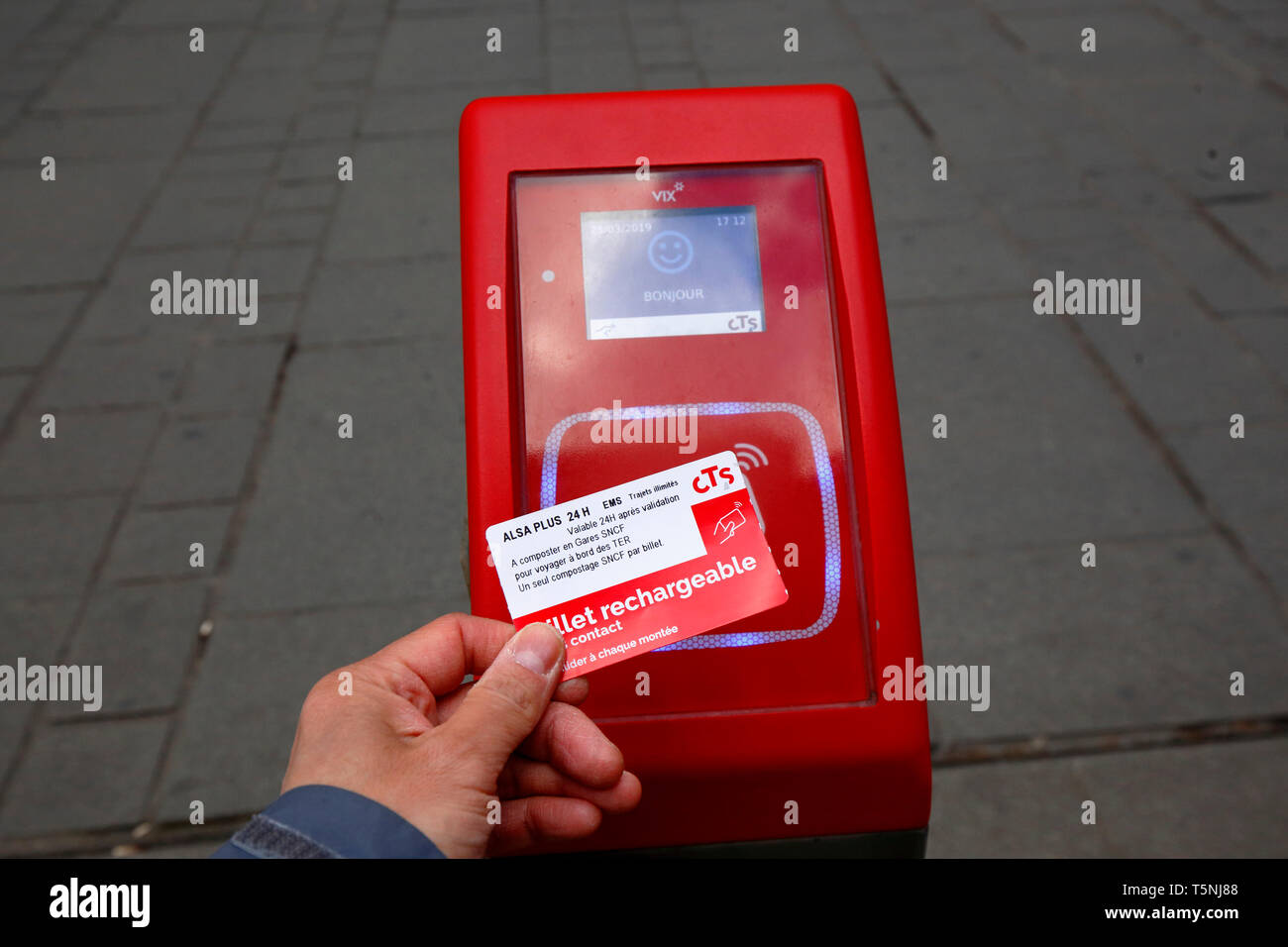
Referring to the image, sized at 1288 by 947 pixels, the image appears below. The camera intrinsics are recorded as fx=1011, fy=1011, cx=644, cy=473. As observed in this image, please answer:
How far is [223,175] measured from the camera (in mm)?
4320

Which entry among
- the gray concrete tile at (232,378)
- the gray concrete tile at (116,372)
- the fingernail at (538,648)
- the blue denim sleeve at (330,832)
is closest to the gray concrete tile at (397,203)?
the gray concrete tile at (232,378)

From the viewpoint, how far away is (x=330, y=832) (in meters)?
0.97

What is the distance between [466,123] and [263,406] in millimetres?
2196

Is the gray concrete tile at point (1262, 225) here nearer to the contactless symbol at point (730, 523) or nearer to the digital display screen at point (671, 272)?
the digital display screen at point (671, 272)

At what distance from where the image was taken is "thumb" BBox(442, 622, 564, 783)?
1038 millimetres

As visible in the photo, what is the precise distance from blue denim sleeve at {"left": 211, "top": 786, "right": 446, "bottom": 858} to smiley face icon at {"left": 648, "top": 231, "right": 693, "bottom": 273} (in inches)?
28.7

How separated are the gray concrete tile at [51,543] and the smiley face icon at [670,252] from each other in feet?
7.26

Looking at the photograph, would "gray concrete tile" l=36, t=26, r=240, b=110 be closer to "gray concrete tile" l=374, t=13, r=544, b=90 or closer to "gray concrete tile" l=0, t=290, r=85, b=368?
"gray concrete tile" l=374, t=13, r=544, b=90

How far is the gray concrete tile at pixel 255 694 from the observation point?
7.60ft

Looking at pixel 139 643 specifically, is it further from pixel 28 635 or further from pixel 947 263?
pixel 947 263

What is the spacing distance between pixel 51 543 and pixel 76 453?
38 centimetres

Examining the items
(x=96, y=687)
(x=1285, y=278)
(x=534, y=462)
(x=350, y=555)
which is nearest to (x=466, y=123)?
(x=534, y=462)

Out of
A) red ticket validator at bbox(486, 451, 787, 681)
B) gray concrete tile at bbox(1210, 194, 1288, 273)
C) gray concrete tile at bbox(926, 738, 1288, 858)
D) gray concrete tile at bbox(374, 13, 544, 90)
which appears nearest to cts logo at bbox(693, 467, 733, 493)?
red ticket validator at bbox(486, 451, 787, 681)
